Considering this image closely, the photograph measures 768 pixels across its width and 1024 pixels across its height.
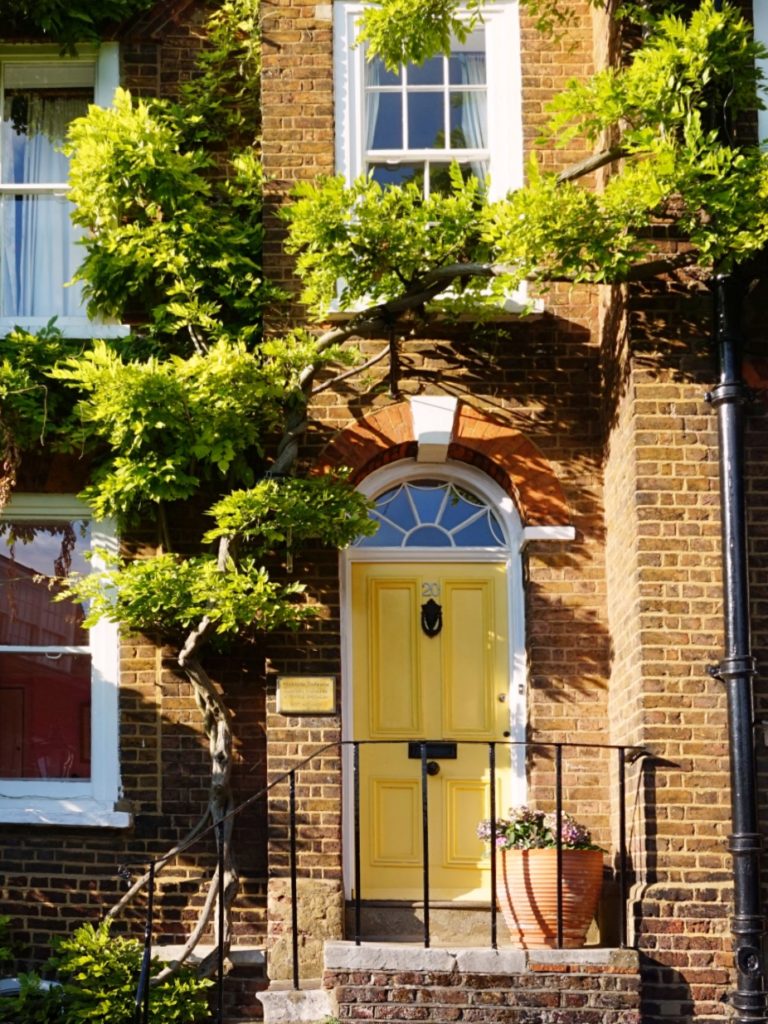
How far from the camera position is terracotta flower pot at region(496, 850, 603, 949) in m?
8.30

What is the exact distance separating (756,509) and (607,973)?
252cm

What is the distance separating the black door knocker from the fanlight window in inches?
14.6

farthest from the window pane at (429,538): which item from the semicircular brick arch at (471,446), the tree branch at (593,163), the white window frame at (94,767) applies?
the tree branch at (593,163)

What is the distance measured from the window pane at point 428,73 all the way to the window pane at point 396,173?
22.2 inches

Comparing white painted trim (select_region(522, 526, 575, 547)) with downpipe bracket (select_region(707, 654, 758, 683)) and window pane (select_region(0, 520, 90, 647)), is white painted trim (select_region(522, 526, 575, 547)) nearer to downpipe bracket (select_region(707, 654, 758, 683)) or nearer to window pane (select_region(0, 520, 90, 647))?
downpipe bracket (select_region(707, 654, 758, 683))

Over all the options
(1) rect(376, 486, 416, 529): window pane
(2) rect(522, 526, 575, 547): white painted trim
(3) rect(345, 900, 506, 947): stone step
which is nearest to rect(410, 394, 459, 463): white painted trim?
(1) rect(376, 486, 416, 529): window pane

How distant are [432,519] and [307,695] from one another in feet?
4.49

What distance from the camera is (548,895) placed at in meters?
8.30

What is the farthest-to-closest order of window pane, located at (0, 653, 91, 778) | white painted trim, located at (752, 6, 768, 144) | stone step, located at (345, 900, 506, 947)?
window pane, located at (0, 653, 91, 778) < stone step, located at (345, 900, 506, 947) < white painted trim, located at (752, 6, 768, 144)

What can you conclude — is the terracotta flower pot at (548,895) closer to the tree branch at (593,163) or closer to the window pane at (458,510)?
the window pane at (458,510)

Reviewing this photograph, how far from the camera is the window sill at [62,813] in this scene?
9375mm

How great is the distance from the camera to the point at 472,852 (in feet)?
30.9

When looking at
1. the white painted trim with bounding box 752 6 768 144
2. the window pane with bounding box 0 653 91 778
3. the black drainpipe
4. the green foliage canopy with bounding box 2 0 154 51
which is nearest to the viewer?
the black drainpipe

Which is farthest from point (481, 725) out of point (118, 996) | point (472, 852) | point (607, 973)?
point (118, 996)
